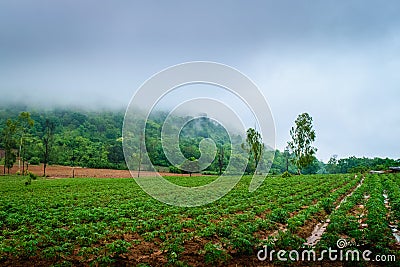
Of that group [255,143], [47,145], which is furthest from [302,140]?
[47,145]

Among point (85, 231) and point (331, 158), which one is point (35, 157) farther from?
point (331, 158)

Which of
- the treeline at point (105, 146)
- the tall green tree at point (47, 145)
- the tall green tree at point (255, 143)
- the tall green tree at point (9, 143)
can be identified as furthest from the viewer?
the tall green tree at point (255, 143)

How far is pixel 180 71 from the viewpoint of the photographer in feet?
39.5

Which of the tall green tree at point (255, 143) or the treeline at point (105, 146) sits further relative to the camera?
the tall green tree at point (255, 143)

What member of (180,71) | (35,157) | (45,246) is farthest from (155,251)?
(35,157)

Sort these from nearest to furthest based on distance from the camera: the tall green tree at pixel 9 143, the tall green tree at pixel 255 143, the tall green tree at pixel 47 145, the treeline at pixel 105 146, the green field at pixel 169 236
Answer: the green field at pixel 169 236, the treeline at pixel 105 146, the tall green tree at pixel 9 143, the tall green tree at pixel 47 145, the tall green tree at pixel 255 143

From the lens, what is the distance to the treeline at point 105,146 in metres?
39.3

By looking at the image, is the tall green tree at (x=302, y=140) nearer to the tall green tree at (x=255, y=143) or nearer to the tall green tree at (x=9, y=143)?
the tall green tree at (x=255, y=143)

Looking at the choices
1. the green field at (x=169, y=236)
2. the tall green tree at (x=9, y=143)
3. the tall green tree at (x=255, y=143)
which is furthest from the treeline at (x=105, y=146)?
the green field at (x=169, y=236)

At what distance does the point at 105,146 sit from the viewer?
9150 centimetres

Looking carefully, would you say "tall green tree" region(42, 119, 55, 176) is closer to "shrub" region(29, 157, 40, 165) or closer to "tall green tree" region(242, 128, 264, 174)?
"shrub" region(29, 157, 40, 165)

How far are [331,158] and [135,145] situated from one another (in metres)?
93.6

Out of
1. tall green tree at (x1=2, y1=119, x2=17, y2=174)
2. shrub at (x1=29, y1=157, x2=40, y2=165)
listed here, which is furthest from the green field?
shrub at (x1=29, y1=157, x2=40, y2=165)

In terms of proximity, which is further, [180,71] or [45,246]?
[180,71]
